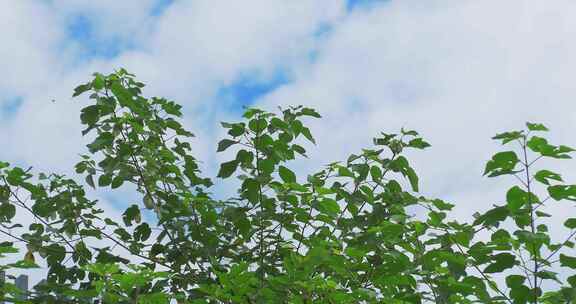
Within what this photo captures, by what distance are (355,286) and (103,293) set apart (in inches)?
59.3

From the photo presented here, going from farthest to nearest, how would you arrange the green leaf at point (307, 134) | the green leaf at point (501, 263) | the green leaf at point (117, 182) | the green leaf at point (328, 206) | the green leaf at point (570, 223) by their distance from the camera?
1. the green leaf at point (117, 182)
2. the green leaf at point (307, 134)
3. the green leaf at point (328, 206)
4. the green leaf at point (570, 223)
5. the green leaf at point (501, 263)

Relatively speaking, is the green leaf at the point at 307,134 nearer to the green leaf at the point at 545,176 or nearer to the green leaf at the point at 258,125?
the green leaf at the point at 258,125

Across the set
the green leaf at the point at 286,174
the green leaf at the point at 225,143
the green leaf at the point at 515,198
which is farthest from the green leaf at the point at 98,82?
the green leaf at the point at 515,198

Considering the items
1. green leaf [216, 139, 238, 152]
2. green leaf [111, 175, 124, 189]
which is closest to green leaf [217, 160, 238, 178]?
green leaf [216, 139, 238, 152]

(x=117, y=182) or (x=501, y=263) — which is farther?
(x=117, y=182)

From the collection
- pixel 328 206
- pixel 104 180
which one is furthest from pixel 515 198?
pixel 104 180

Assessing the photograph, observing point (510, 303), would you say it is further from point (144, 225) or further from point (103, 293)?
point (144, 225)

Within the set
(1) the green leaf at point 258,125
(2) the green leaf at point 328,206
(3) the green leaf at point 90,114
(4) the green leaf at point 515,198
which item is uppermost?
(3) the green leaf at point 90,114

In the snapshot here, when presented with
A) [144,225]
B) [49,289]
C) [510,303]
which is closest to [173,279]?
[144,225]

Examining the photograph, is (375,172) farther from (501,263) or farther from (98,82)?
(98,82)

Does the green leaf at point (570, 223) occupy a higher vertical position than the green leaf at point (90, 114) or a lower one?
lower

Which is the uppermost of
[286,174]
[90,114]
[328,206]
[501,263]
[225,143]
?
[90,114]

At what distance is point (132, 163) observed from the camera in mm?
5395

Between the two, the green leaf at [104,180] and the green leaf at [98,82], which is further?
the green leaf at [104,180]
